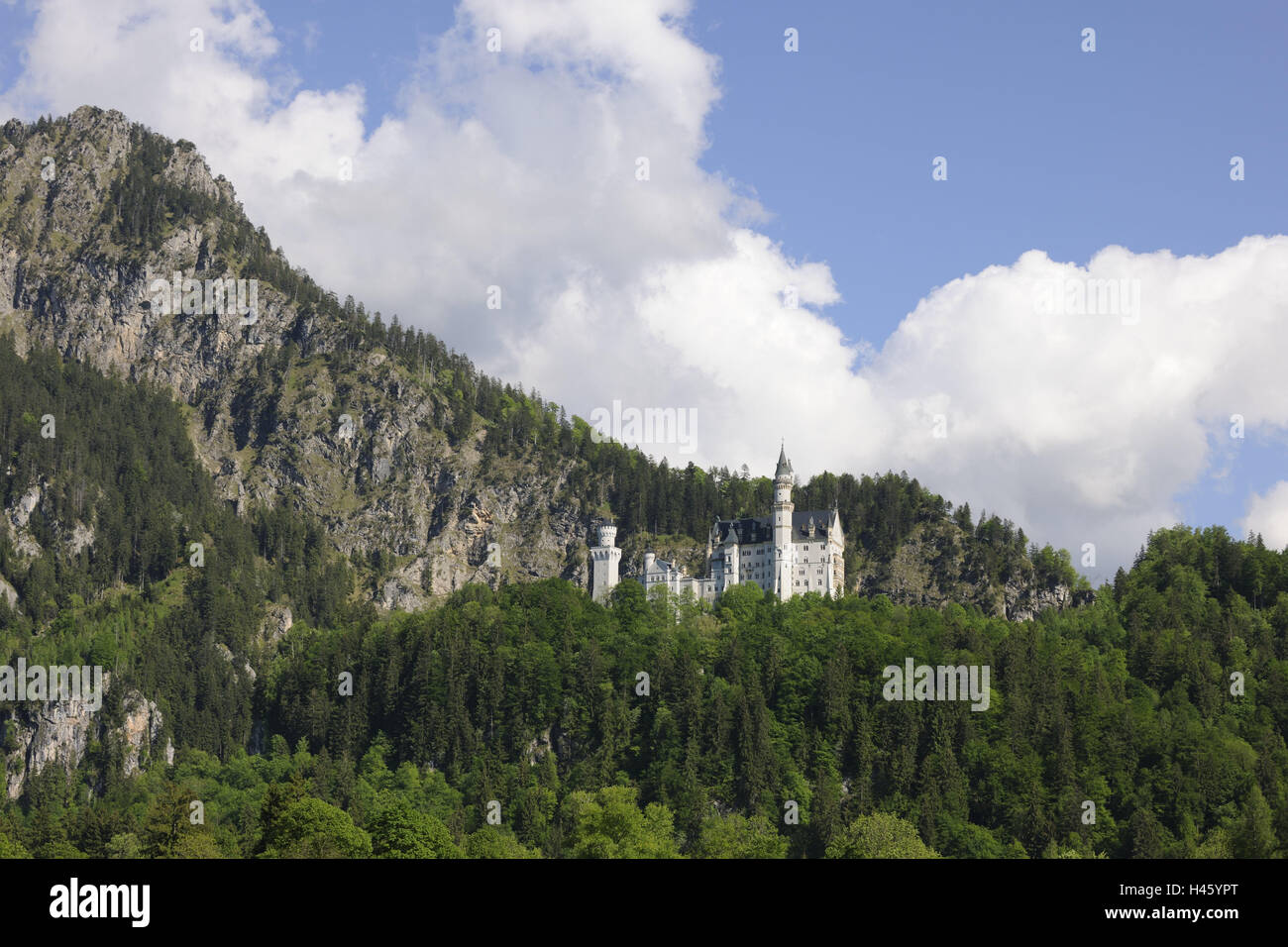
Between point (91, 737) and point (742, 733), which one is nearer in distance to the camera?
point (742, 733)

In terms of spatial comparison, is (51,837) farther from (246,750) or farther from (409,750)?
(246,750)

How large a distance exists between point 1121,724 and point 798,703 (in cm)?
2865

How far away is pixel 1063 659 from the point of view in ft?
→ 559
